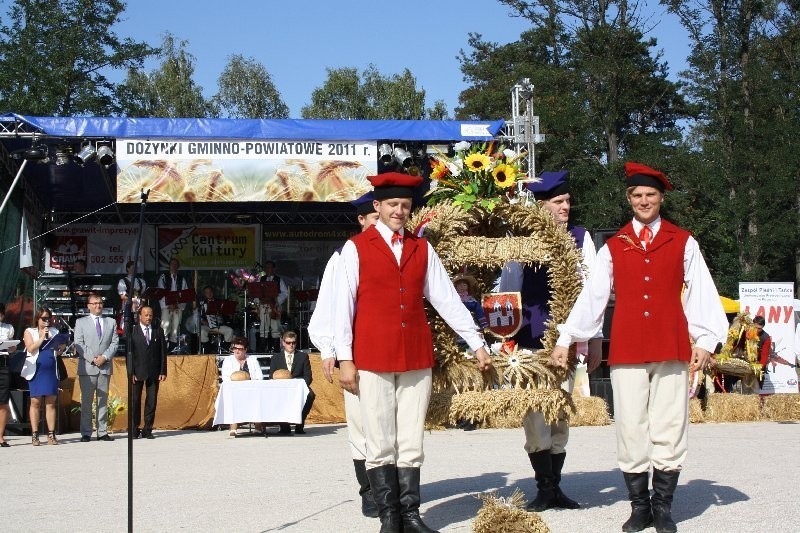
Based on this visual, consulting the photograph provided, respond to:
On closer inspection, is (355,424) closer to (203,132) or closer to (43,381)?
(43,381)

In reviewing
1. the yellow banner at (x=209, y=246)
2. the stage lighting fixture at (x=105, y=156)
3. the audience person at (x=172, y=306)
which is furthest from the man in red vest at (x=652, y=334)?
the yellow banner at (x=209, y=246)

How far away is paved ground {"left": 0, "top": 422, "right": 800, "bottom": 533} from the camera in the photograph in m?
7.05

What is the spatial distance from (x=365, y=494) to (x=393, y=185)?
2136 mm

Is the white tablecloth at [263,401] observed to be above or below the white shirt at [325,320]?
below

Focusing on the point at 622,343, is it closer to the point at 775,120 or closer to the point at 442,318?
the point at 442,318

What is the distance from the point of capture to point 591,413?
15.7 meters

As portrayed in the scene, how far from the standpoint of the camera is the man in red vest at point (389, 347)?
648 centimetres

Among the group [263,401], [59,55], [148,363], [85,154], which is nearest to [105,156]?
[85,154]

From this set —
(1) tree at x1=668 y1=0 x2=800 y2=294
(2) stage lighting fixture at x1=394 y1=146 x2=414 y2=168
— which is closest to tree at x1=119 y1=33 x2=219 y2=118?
(1) tree at x1=668 y1=0 x2=800 y2=294

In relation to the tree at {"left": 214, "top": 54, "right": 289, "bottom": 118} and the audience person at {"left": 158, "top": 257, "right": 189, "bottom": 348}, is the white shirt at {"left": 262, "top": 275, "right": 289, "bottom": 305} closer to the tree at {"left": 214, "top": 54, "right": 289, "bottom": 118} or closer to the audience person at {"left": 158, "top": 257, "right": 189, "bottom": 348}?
the audience person at {"left": 158, "top": 257, "right": 189, "bottom": 348}

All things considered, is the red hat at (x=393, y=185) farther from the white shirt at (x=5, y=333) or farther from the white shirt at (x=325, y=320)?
the white shirt at (x=5, y=333)

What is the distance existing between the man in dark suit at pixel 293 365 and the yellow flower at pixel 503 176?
8.43 metres

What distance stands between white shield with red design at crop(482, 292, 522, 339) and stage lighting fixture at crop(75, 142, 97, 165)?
38.7 ft

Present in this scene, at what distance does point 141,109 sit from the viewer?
48.6 metres
